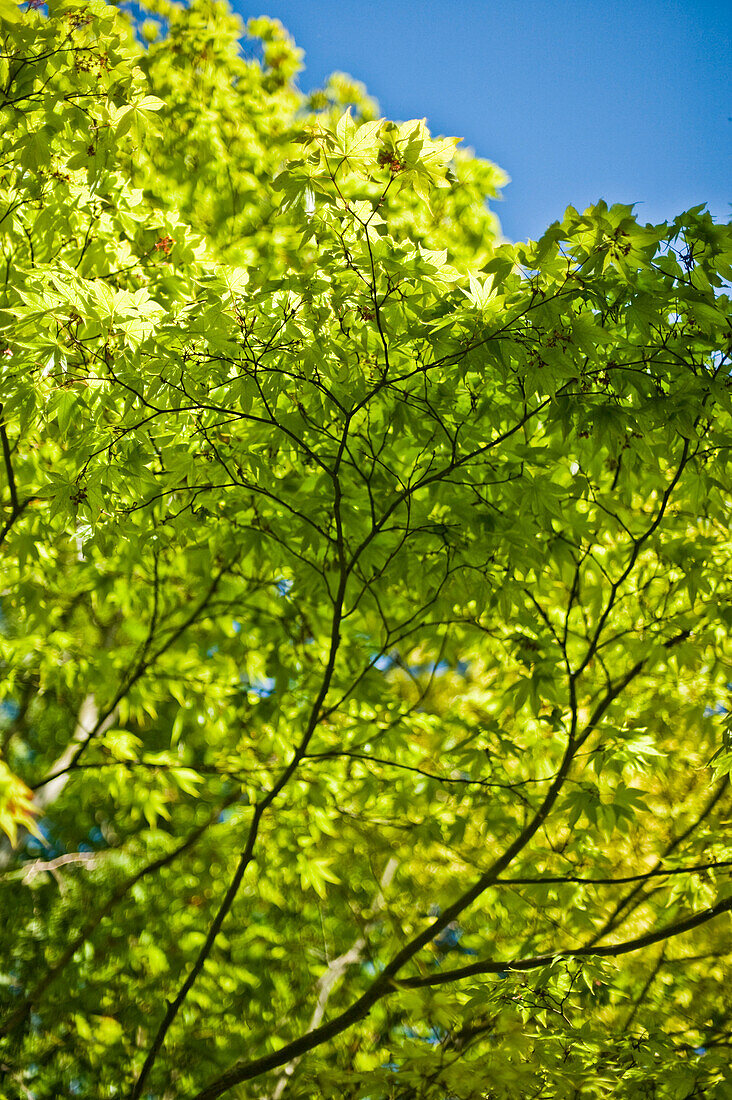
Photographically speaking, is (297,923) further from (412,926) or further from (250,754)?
(250,754)

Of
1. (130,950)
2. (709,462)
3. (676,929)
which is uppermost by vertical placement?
(709,462)

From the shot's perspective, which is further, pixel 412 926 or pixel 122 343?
pixel 412 926

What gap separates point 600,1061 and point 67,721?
205 inches

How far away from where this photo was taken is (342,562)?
229 cm

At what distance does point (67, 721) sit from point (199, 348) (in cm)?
507

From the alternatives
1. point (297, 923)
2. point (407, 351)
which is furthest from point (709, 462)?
point (297, 923)

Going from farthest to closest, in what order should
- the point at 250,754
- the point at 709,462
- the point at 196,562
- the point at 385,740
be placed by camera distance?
the point at 250,754 < the point at 196,562 < the point at 385,740 < the point at 709,462

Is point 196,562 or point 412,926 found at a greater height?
point 196,562

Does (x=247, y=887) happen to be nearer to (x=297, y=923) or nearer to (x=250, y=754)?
(x=297, y=923)

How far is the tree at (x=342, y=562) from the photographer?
78.3 inches

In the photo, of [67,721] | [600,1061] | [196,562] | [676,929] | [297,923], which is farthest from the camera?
[67,721]

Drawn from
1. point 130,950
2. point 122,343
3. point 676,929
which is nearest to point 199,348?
point 122,343

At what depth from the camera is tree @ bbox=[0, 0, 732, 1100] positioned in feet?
6.53

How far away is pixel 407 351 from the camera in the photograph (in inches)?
92.7
